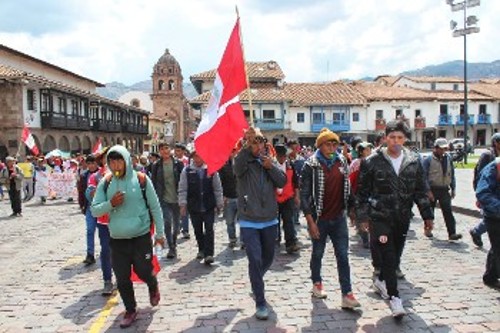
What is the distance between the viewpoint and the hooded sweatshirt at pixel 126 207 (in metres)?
5.03

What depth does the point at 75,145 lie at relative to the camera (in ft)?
140

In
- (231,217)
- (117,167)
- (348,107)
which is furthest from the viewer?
(348,107)

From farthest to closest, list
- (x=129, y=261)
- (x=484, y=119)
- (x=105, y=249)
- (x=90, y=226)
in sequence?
(x=484, y=119)
(x=90, y=226)
(x=105, y=249)
(x=129, y=261)

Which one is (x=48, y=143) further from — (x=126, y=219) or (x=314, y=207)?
(x=314, y=207)

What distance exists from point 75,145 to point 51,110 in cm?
708

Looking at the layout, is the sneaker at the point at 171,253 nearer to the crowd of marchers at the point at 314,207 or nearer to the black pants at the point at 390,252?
the crowd of marchers at the point at 314,207

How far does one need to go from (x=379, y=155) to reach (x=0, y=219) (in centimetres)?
1260

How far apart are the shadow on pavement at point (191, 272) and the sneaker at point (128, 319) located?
1.58 m

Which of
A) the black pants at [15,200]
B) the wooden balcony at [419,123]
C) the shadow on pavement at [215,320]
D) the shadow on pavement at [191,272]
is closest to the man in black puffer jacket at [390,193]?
the shadow on pavement at [215,320]

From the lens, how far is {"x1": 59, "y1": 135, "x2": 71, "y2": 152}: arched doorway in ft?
131

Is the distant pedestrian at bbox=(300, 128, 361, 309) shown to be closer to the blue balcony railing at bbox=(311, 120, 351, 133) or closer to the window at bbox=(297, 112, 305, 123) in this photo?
the window at bbox=(297, 112, 305, 123)

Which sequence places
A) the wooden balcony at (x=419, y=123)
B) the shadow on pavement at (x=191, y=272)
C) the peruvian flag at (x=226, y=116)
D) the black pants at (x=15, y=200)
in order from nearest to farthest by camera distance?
the peruvian flag at (x=226, y=116) < the shadow on pavement at (x=191, y=272) < the black pants at (x=15, y=200) < the wooden balcony at (x=419, y=123)

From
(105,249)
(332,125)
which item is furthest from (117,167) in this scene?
(332,125)

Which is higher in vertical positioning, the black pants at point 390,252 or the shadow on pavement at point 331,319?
the black pants at point 390,252
